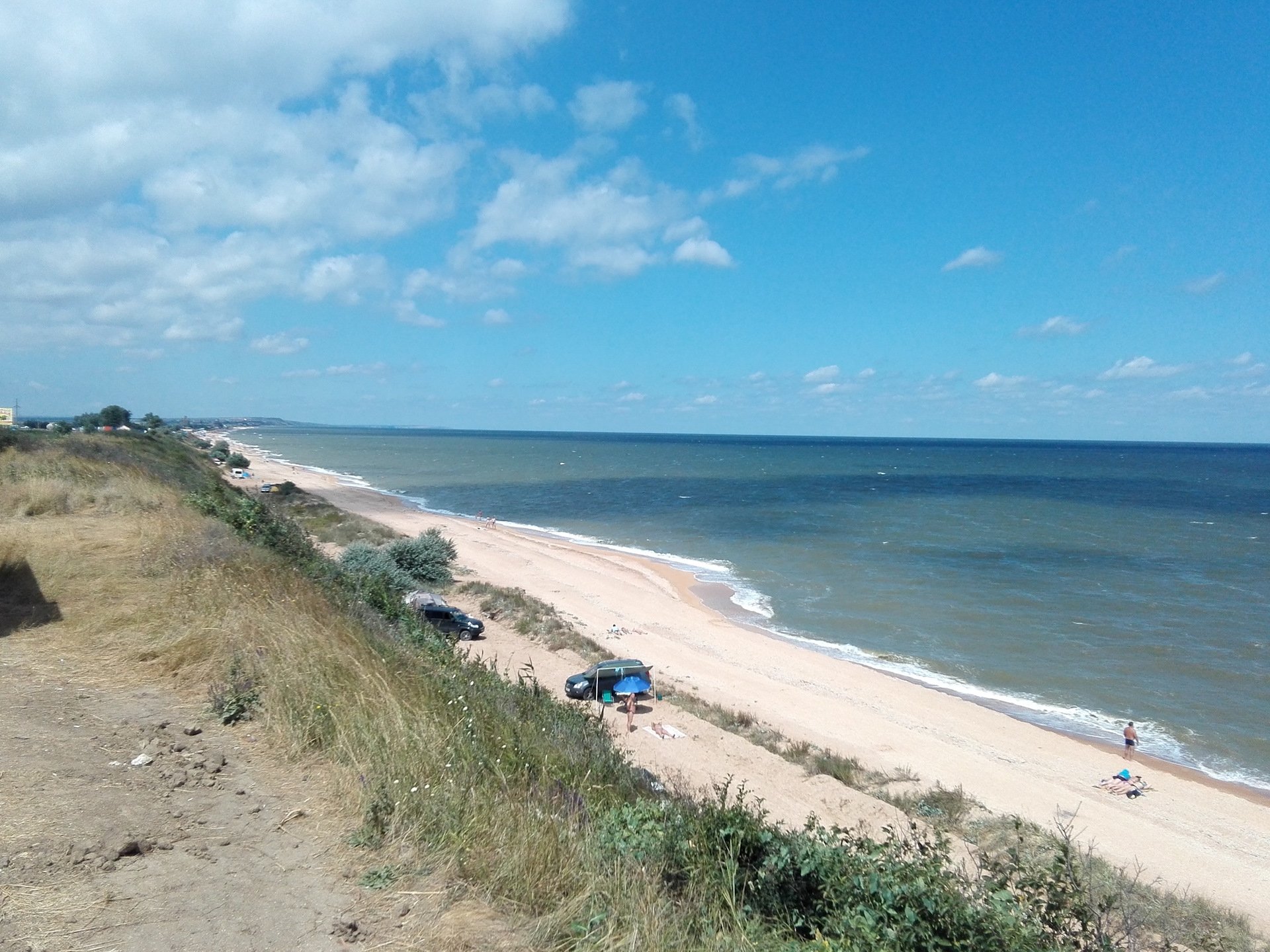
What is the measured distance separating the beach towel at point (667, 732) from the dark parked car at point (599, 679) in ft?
4.94

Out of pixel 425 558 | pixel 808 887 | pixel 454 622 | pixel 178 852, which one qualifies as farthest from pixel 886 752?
pixel 425 558

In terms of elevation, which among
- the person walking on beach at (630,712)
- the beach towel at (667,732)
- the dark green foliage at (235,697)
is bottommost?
the beach towel at (667,732)

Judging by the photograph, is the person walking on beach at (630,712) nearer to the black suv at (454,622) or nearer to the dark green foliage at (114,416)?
the black suv at (454,622)

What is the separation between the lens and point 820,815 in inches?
526

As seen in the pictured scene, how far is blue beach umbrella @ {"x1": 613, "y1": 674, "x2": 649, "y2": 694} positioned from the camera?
705 inches

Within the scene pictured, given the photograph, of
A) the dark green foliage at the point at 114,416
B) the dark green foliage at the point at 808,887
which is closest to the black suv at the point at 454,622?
the dark green foliage at the point at 808,887

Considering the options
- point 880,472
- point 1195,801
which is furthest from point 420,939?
point 880,472

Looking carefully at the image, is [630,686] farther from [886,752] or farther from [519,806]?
[519,806]

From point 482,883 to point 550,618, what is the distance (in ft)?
75.3

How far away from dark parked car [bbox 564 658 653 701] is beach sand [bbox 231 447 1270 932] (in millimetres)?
706

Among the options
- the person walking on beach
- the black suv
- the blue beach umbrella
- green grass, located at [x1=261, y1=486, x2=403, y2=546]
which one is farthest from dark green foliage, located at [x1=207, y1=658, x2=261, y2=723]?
green grass, located at [x1=261, y1=486, x2=403, y2=546]

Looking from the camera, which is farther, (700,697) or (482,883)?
(700,697)

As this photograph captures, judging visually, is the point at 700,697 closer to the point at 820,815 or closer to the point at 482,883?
the point at 820,815

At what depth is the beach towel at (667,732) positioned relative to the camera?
16.6 meters
